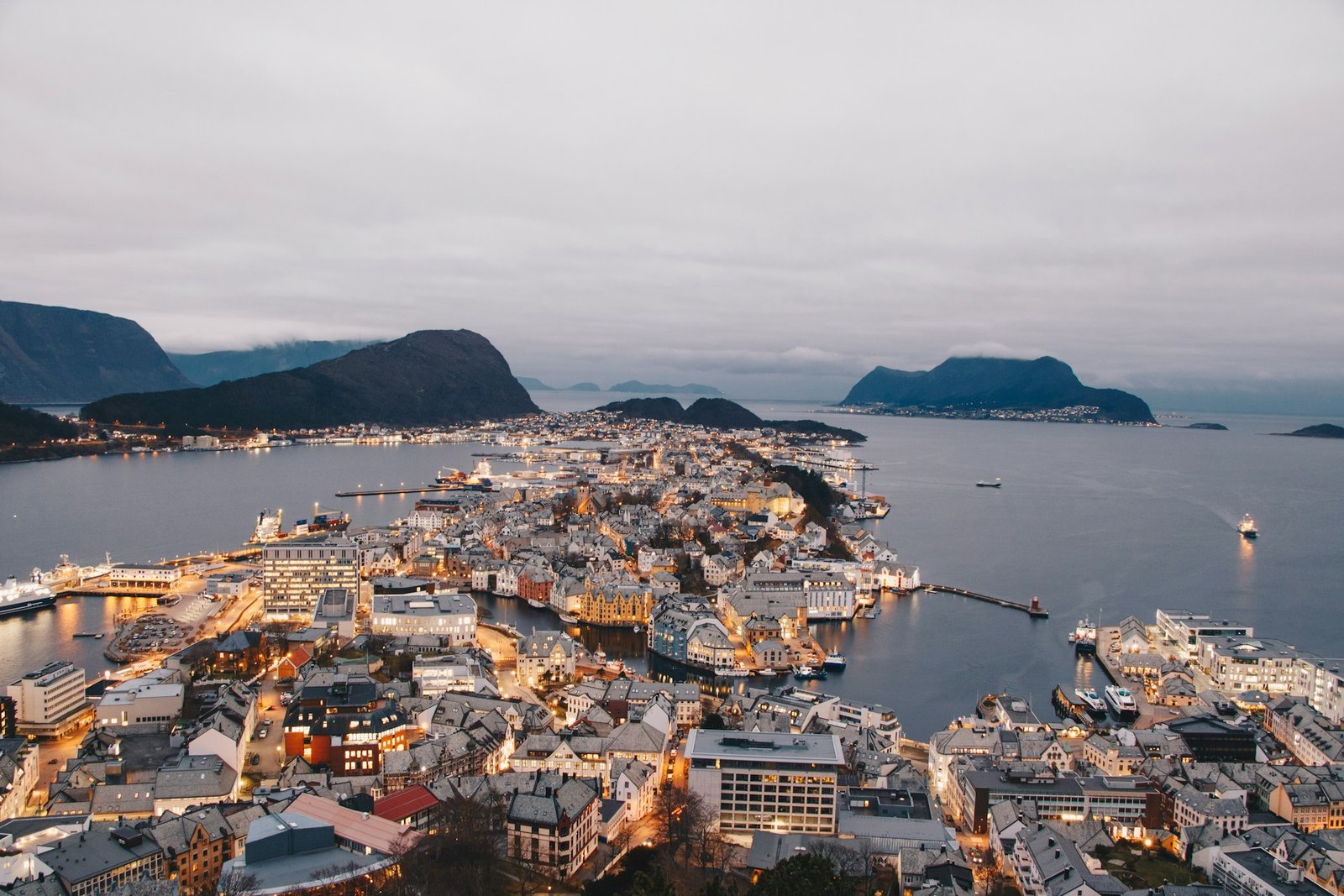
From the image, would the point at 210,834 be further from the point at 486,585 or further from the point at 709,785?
the point at 486,585

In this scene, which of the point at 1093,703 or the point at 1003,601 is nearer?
the point at 1093,703

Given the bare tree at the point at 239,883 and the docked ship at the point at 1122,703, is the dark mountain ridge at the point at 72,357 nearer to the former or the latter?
the bare tree at the point at 239,883

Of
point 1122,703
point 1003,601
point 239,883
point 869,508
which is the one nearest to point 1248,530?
point 869,508

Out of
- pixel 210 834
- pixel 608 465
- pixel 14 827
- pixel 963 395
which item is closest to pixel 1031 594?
pixel 210 834

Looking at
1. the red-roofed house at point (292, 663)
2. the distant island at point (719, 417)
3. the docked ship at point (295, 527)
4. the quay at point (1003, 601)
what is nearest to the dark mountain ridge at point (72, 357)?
the distant island at point (719, 417)

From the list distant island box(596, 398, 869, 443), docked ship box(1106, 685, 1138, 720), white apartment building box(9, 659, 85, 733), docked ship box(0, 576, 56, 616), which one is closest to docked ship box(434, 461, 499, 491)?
docked ship box(0, 576, 56, 616)

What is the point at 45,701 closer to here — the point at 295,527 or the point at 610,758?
the point at 610,758
